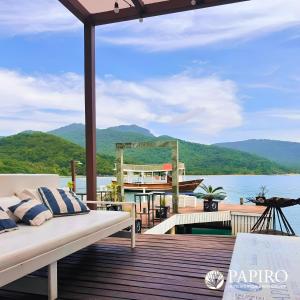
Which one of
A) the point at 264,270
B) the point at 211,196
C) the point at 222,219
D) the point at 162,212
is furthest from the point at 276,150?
the point at 264,270

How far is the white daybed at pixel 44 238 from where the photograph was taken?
2.04 metres

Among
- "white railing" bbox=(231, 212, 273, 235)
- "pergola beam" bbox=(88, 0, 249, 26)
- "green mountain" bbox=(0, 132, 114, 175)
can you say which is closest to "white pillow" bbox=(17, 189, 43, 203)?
"green mountain" bbox=(0, 132, 114, 175)

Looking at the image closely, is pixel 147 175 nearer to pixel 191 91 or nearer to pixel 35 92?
pixel 35 92

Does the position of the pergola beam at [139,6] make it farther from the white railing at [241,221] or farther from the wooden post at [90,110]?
the white railing at [241,221]

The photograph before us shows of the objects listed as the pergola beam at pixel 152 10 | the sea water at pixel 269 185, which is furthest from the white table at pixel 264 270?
the pergola beam at pixel 152 10

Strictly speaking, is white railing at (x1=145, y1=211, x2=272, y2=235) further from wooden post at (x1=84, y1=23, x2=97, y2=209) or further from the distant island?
wooden post at (x1=84, y1=23, x2=97, y2=209)

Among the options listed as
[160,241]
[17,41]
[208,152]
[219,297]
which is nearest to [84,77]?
[160,241]

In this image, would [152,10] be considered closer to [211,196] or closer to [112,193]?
[112,193]

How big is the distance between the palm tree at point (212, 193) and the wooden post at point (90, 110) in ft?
16.1

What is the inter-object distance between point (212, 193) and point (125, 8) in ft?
19.7

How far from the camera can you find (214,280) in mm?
2725

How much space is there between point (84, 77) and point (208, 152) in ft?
16.2

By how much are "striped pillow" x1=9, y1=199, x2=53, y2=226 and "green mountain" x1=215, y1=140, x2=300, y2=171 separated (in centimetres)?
515

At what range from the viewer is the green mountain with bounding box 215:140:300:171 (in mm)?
6995
